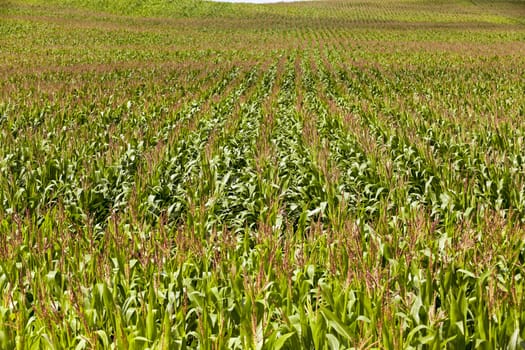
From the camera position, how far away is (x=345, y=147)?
8.18 metres

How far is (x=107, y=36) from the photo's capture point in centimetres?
4066

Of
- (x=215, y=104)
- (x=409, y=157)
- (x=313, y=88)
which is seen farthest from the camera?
(x=313, y=88)

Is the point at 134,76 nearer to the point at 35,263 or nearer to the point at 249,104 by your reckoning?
the point at 249,104

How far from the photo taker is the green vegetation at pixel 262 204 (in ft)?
9.23

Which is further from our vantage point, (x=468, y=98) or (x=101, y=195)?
(x=468, y=98)

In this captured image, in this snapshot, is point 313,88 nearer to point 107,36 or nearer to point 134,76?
point 134,76

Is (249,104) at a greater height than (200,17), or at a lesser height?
lesser

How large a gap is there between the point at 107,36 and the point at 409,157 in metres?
38.1

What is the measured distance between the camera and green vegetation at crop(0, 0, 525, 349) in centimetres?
281

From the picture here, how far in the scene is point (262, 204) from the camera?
5852 millimetres

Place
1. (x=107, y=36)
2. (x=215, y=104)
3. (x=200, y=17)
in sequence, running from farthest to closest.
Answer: (x=200, y=17), (x=107, y=36), (x=215, y=104)

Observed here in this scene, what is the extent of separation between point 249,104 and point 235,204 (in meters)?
8.04

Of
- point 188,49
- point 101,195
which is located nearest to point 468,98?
point 101,195

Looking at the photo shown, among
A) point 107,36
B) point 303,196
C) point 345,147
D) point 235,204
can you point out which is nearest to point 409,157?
point 345,147
